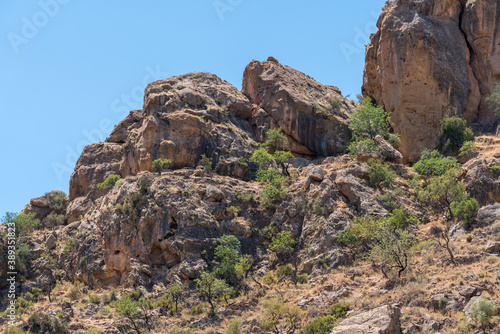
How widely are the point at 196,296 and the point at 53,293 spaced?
667 inches

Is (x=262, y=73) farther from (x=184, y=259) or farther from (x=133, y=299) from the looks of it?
(x=133, y=299)

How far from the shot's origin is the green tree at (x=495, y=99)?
5900cm

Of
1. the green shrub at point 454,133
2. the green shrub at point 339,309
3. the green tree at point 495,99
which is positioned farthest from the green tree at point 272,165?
the green tree at point 495,99

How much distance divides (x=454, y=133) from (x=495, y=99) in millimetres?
6764

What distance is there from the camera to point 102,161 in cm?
6944

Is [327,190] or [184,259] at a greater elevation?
[327,190]

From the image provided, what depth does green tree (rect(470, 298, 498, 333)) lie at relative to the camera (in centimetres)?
2734

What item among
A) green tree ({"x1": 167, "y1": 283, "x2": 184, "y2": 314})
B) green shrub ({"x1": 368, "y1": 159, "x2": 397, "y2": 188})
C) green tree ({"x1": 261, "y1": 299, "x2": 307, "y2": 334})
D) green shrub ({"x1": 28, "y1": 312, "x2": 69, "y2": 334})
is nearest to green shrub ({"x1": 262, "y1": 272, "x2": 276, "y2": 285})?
green tree ({"x1": 167, "y1": 283, "x2": 184, "y2": 314})

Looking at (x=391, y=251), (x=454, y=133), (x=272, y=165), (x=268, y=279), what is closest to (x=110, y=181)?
(x=272, y=165)

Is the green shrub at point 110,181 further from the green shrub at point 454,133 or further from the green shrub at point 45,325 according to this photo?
the green shrub at point 454,133

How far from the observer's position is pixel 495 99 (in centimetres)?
5956

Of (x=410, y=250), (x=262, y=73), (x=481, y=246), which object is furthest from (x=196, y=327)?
(x=262, y=73)

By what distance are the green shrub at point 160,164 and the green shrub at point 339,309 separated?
2867 cm

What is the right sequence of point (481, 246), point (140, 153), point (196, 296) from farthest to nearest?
1. point (140, 153)
2. point (196, 296)
3. point (481, 246)
